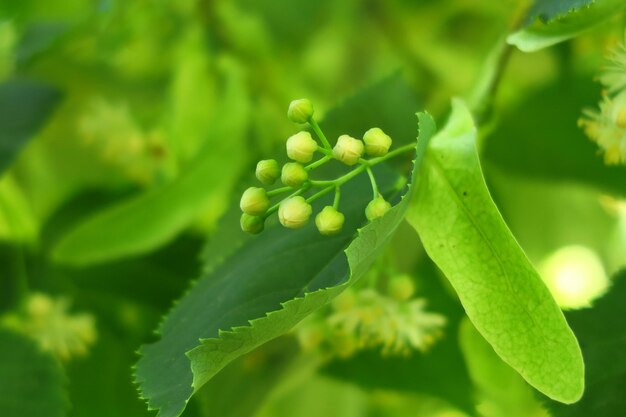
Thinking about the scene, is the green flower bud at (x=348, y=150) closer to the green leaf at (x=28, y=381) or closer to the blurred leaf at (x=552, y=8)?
the blurred leaf at (x=552, y=8)

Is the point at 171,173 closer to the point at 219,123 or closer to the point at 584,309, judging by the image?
the point at 219,123

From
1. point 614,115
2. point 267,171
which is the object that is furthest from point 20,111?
point 614,115

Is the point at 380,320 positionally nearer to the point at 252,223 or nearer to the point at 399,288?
the point at 399,288

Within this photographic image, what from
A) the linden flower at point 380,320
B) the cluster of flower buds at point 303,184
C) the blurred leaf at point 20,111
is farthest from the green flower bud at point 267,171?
the blurred leaf at point 20,111

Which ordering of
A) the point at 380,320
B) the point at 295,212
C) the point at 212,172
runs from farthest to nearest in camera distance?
the point at 212,172, the point at 380,320, the point at 295,212

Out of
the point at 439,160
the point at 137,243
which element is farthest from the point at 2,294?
the point at 439,160

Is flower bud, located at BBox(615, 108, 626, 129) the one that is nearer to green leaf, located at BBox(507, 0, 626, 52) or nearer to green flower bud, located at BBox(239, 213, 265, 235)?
green leaf, located at BBox(507, 0, 626, 52)

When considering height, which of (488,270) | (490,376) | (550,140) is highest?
(488,270)
